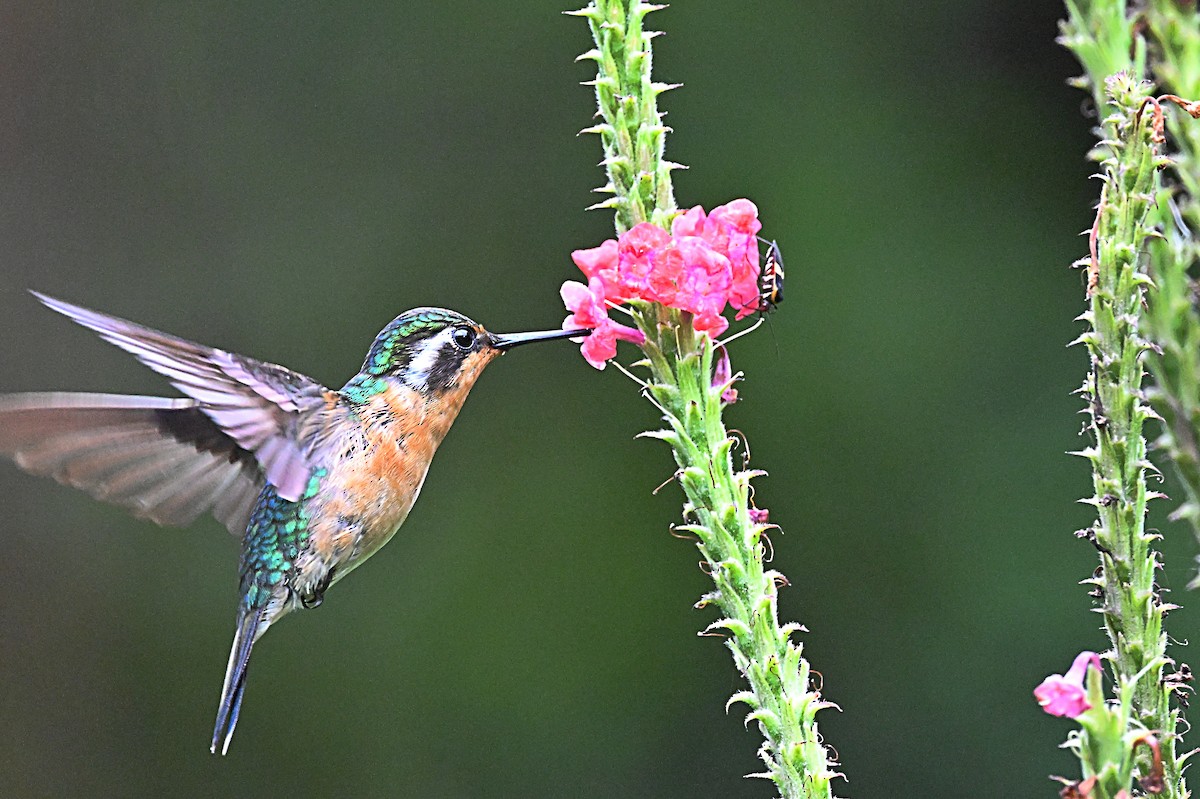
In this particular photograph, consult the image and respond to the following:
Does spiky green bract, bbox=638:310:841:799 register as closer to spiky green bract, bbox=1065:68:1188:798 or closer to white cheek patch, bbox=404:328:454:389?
spiky green bract, bbox=1065:68:1188:798

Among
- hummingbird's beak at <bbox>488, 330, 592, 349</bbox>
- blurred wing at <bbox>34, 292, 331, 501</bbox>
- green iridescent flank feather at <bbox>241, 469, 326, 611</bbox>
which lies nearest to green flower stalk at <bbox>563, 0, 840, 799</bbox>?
hummingbird's beak at <bbox>488, 330, 592, 349</bbox>

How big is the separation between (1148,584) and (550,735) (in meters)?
4.23

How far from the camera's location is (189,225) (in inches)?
232

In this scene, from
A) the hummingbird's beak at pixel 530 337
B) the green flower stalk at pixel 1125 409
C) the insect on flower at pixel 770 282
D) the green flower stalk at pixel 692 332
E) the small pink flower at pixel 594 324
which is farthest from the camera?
the insect on flower at pixel 770 282

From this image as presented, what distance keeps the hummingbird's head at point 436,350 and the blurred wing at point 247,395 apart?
0.19 m

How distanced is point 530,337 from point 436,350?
0.38 metres

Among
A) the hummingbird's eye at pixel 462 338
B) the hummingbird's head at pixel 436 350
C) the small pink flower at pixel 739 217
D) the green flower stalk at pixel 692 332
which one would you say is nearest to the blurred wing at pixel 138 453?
the hummingbird's head at pixel 436 350

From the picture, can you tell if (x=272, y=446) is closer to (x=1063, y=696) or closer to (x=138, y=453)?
(x=138, y=453)

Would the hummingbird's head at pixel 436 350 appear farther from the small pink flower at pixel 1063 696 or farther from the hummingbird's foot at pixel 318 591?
the small pink flower at pixel 1063 696

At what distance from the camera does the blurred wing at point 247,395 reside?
2.29 m

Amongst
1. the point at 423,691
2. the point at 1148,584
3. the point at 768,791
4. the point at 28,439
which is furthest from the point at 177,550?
the point at 1148,584

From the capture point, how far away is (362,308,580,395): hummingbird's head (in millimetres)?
2754

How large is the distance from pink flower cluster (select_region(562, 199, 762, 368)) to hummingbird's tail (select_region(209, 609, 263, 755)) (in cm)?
140

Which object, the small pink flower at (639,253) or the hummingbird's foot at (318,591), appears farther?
the hummingbird's foot at (318,591)
